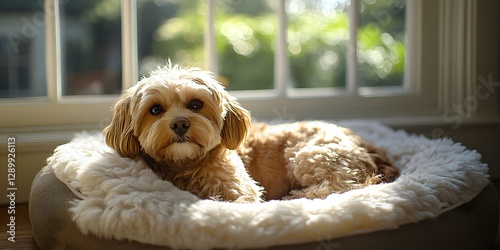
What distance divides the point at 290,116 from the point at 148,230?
5.99 feet

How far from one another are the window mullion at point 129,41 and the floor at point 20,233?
0.85 m

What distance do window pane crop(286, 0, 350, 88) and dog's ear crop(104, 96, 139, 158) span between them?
192 centimetres

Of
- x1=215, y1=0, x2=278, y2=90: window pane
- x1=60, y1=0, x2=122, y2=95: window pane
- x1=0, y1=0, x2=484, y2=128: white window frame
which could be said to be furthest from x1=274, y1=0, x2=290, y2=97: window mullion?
x1=60, y1=0, x2=122, y2=95: window pane

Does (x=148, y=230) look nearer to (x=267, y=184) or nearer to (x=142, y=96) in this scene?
(x=142, y=96)

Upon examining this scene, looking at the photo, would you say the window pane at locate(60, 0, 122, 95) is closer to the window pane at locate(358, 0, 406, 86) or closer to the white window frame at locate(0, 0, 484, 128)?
the white window frame at locate(0, 0, 484, 128)

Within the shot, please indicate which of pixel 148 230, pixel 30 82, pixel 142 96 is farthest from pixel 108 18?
pixel 148 230

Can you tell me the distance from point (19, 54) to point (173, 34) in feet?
4.41

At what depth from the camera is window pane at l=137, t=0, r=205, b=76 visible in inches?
197

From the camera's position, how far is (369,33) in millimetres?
3982

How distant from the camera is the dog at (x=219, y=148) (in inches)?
83.6

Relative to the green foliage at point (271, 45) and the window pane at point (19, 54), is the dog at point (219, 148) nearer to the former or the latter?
the green foliage at point (271, 45)

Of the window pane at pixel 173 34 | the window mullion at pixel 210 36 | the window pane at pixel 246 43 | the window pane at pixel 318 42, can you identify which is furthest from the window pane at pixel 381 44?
the window pane at pixel 173 34

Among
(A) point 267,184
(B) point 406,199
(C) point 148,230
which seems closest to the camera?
(C) point 148,230

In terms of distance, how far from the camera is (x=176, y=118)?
208 cm
